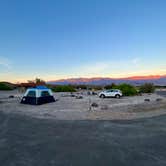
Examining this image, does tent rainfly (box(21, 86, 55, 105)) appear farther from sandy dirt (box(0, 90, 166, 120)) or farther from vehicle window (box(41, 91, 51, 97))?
sandy dirt (box(0, 90, 166, 120))

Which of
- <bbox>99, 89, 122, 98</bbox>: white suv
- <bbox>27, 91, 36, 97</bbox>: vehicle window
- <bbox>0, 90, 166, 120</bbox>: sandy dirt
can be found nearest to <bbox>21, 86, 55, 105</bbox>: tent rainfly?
<bbox>27, 91, 36, 97</bbox>: vehicle window

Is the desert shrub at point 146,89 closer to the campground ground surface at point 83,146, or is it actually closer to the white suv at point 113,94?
the white suv at point 113,94

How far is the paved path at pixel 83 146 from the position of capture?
4.45 metres

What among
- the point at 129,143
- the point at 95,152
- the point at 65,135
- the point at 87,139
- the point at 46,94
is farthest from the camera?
the point at 46,94

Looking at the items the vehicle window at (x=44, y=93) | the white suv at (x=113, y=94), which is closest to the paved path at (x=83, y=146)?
the vehicle window at (x=44, y=93)

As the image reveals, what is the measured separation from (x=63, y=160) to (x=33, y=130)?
11.6ft

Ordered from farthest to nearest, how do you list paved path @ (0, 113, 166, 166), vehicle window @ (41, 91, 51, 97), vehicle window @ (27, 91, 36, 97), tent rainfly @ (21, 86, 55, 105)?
vehicle window @ (41, 91, 51, 97) → vehicle window @ (27, 91, 36, 97) → tent rainfly @ (21, 86, 55, 105) → paved path @ (0, 113, 166, 166)

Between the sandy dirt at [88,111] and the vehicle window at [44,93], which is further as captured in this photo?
the vehicle window at [44,93]

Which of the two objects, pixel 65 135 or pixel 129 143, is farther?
pixel 65 135

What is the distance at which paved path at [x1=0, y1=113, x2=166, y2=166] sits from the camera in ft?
14.6

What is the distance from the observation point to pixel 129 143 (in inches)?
228

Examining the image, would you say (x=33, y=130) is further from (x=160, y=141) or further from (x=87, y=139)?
(x=160, y=141)

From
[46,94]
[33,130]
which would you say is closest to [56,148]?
[33,130]

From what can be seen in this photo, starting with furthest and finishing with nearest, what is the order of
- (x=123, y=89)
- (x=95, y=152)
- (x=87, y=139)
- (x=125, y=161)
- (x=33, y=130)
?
(x=123, y=89) < (x=33, y=130) < (x=87, y=139) < (x=95, y=152) < (x=125, y=161)
